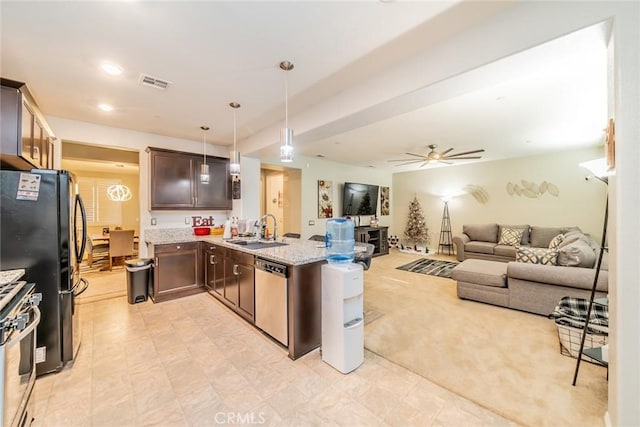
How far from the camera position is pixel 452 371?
203 cm

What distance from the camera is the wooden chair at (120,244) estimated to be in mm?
5301

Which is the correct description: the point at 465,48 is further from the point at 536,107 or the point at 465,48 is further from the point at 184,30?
the point at 536,107

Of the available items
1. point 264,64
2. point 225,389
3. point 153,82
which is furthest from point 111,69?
point 225,389

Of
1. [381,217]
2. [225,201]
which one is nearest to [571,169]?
[381,217]

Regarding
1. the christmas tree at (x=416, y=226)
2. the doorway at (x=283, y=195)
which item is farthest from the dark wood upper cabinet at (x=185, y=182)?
the christmas tree at (x=416, y=226)

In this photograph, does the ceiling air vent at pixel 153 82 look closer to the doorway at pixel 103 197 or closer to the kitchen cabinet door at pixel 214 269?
the kitchen cabinet door at pixel 214 269

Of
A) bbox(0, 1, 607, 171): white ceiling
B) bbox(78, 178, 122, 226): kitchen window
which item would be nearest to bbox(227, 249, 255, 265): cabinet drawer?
bbox(0, 1, 607, 171): white ceiling

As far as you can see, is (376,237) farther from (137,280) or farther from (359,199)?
(137,280)

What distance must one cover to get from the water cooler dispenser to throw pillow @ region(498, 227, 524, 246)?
545cm

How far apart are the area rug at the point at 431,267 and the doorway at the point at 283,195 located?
2.74m

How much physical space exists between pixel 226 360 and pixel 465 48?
3.13 m

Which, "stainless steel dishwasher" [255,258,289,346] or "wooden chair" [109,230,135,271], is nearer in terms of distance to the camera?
"stainless steel dishwasher" [255,258,289,346]

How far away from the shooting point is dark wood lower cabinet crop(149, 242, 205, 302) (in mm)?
3486

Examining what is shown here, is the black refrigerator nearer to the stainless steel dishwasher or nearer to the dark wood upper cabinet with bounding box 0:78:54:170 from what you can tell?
the dark wood upper cabinet with bounding box 0:78:54:170
